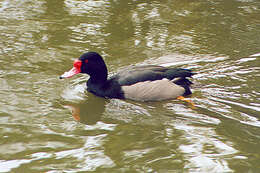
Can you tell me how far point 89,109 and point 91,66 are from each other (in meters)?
0.92

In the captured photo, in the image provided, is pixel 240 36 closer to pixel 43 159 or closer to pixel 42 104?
pixel 42 104

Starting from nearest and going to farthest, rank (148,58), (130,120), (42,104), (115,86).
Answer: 1. (130,120)
2. (42,104)
3. (115,86)
4. (148,58)

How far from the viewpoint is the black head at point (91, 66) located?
7706 millimetres

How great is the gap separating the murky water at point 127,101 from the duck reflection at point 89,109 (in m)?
0.02

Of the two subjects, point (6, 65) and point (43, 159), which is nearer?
point (43, 159)

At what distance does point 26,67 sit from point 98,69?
60.0 inches

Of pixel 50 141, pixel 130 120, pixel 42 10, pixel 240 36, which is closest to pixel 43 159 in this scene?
pixel 50 141

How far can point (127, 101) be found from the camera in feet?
24.5

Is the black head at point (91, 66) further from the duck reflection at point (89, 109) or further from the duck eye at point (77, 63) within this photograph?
the duck reflection at point (89, 109)

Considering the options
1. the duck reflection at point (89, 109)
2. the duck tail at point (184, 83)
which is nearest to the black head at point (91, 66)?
the duck reflection at point (89, 109)

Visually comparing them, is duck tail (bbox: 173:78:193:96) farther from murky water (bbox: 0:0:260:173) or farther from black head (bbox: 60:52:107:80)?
black head (bbox: 60:52:107:80)

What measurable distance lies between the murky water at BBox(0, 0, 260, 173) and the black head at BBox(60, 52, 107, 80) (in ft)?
1.17

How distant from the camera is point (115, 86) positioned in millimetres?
7539

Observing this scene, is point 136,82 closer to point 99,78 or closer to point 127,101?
point 127,101
